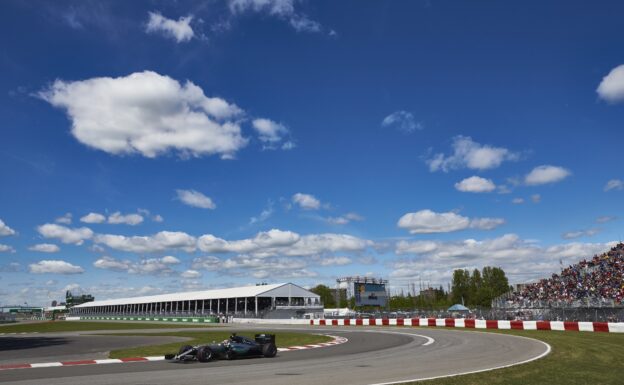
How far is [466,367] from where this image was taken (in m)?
13.7

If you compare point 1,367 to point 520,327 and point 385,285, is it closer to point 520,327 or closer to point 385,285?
point 520,327

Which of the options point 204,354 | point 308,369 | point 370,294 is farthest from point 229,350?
point 370,294

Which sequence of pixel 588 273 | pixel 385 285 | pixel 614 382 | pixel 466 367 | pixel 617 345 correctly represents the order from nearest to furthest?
pixel 614 382, pixel 466 367, pixel 617 345, pixel 588 273, pixel 385 285

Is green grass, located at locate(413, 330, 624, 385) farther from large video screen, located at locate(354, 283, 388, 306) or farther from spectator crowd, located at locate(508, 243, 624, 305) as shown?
large video screen, located at locate(354, 283, 388, 306)

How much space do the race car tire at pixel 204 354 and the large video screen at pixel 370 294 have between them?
86337mm

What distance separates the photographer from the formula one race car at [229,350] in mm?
15516

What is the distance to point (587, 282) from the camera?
1897 inches

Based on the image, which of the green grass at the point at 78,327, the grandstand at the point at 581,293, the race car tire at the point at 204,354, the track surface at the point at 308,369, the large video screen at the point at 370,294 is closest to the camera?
the track surface at the point at 308,369

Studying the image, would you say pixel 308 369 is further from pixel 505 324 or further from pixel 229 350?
pixel 505 324

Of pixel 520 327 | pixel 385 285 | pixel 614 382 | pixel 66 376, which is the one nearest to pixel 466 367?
pixel 614 382

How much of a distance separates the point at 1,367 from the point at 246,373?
7976 millimetres

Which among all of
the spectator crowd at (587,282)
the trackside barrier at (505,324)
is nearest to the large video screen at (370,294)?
the spectator crowd at (587,282)

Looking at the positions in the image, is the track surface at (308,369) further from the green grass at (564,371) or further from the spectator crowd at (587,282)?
the spectator crowd at (587,282)

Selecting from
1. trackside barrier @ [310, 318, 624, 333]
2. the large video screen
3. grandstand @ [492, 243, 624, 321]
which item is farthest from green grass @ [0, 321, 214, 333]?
the large video screen
